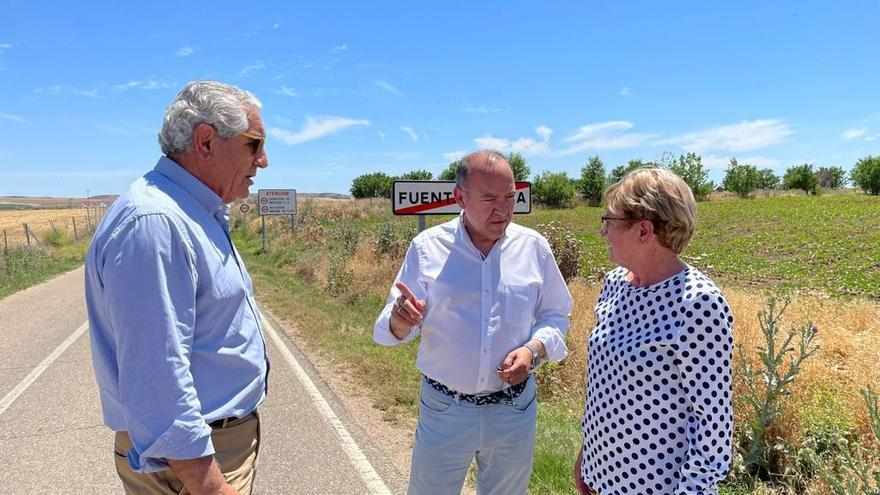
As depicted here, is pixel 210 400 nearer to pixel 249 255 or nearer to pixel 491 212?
pixel 491 212

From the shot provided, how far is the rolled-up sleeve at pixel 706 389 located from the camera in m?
1.80

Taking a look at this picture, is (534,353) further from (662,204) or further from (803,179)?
(803,179)

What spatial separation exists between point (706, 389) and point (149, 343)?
5.59 ft

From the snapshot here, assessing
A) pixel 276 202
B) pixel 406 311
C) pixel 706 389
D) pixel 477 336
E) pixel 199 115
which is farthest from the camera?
pixel 276 202

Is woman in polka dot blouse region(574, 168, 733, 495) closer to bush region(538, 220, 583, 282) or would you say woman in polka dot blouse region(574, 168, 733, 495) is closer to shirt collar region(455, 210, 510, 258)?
shirt collar region(455, 210, 510, 258)

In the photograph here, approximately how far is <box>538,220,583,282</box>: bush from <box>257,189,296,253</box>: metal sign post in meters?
13.8

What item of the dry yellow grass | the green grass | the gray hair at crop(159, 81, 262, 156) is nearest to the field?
the gray hair at crop(159, 81, 262, 156)

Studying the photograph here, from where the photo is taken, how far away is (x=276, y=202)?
2211cm

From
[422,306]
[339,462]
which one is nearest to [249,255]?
[339,462]

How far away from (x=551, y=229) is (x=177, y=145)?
375 inches

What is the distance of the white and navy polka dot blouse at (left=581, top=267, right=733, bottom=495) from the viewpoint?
1815 millimetres

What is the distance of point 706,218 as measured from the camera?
3491cm

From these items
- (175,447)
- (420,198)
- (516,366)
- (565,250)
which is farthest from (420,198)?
(175,447)

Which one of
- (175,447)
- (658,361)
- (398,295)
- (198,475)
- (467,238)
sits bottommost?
(198,475)
